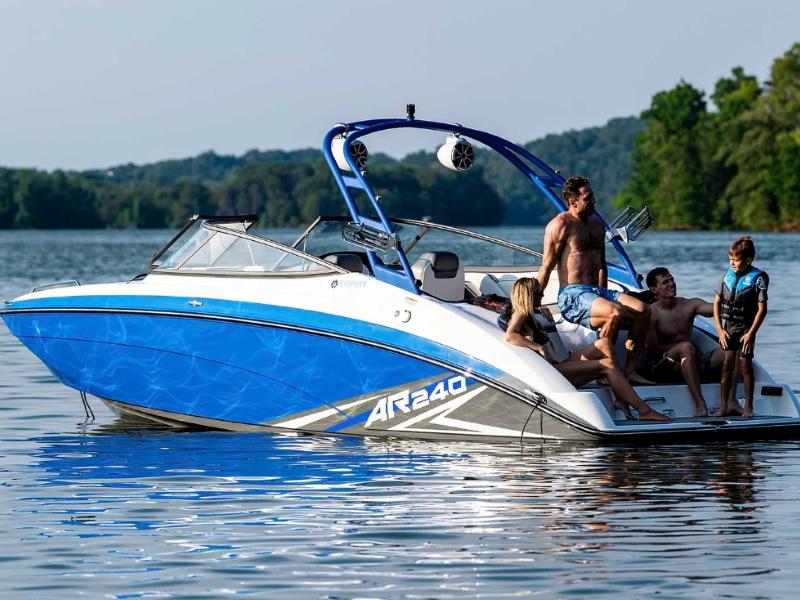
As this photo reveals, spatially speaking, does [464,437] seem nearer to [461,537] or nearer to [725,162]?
[461,537]

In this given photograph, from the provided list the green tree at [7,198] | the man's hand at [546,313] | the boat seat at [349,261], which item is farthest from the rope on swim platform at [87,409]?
the green tree at [7,198]

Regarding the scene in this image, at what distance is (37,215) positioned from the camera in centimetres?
15650

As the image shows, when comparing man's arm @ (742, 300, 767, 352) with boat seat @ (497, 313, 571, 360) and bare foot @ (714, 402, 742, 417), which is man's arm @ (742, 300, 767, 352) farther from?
boat seat @ (497, 313, 571, 360)

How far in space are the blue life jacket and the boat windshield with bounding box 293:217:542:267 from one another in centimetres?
204

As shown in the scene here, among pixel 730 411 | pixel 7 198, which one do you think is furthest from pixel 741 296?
pixel 7 198

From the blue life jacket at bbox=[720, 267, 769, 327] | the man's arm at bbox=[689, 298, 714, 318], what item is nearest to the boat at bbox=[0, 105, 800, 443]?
the man's arm at bbox=[689, 298, 714, 318]

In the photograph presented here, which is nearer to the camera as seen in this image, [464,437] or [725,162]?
[464,437]

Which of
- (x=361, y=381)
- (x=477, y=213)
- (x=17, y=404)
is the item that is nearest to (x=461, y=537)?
(x=361, y=381)

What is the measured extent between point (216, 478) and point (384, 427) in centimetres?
142

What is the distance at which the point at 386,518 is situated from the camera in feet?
25.6

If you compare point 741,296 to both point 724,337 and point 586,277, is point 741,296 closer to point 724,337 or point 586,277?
point 724,337

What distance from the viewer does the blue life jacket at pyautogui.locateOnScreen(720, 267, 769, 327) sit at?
396 inches

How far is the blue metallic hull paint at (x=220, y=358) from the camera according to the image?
9961 mm

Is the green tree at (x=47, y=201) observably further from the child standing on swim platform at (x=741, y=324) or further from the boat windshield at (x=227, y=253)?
Result: the child standing on swim platform at (x=741, y=324)
